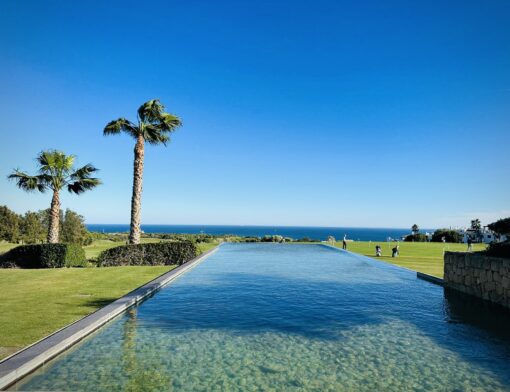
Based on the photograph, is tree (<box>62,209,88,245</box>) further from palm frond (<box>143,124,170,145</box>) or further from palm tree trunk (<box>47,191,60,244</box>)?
palm frond (<box>143,124,170,145</box>)

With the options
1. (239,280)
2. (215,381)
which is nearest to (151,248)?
(239,280)

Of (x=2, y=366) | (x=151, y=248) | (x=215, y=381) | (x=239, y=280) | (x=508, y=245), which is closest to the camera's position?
(x=2, y=366)


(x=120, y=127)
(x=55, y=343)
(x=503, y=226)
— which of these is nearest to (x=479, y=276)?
(x=503, y=226)

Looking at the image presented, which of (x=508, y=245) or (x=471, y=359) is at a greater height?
(x=508, y=245)

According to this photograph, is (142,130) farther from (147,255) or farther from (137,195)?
(147,255)

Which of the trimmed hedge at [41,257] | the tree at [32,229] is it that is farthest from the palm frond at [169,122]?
the tree at [32,229]

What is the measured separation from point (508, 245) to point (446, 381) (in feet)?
25.0

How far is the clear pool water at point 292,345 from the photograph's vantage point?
5148mm

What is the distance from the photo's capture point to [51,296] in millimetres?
9578

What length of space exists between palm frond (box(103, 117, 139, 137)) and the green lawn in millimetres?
9550

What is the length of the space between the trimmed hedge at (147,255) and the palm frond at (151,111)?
26.6 ft

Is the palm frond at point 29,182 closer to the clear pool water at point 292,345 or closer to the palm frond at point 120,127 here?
the palm frond at point 120,127

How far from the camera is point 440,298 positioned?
447 inches

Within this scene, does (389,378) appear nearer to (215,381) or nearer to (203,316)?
(215,381)
